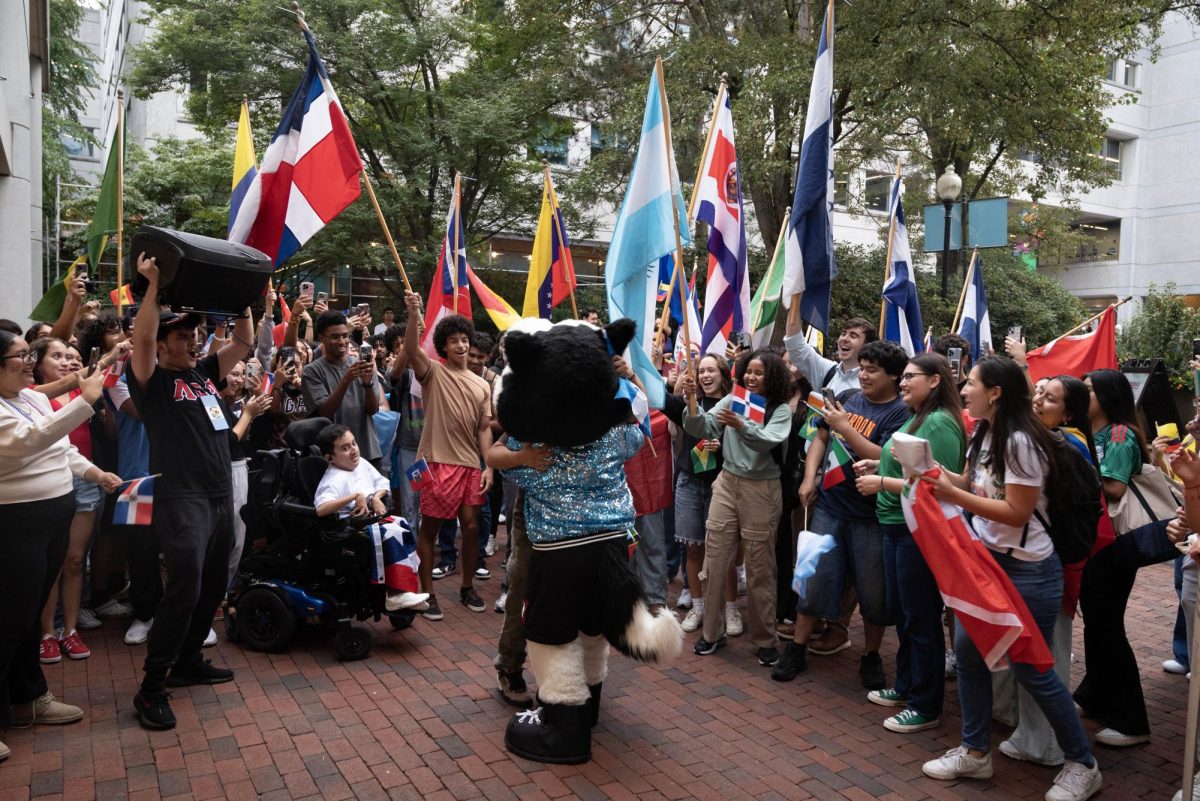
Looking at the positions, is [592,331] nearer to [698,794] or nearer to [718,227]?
[698,794]

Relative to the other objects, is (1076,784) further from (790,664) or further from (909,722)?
(790,664)

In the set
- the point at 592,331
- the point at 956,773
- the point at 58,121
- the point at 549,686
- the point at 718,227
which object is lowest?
the point at 956,773

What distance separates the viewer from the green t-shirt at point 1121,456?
484 cm

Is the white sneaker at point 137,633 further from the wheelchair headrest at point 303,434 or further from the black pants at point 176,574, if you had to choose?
the wheelchair headrest at point 303,434

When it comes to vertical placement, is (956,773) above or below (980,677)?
below

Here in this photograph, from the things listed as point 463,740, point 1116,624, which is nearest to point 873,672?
point 1116,624

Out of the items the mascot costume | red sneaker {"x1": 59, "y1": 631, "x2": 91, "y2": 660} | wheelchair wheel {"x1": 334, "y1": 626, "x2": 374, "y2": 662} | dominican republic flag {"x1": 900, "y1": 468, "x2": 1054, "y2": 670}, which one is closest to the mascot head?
the mascot costume

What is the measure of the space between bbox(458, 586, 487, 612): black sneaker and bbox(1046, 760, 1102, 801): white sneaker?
384 cm

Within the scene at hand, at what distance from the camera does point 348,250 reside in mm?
18219

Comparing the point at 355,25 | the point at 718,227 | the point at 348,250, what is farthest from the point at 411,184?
the point at 718,227

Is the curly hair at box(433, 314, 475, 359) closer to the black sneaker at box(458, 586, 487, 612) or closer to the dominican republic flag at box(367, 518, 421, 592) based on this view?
the dominican republic flag at box(367, 518, 421, 592)

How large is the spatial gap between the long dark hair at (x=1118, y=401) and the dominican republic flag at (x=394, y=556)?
13.4ft

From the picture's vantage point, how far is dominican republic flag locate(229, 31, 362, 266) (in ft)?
18.4

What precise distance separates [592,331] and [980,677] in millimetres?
2438
